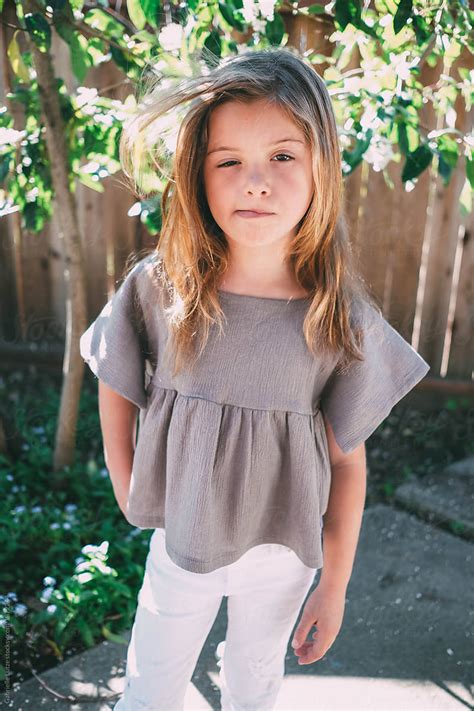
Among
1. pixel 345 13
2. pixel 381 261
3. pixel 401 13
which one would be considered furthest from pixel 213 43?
pixel 381 261

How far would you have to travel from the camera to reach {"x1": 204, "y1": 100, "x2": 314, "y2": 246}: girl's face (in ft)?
4.12

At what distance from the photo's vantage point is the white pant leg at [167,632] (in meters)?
1.44

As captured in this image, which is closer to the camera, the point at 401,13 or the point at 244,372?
the point at 244,372

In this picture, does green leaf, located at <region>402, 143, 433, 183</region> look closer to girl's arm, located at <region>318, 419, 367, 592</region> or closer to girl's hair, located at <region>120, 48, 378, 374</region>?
girl's hair, located at <region>120, 48, 378, 374</region>

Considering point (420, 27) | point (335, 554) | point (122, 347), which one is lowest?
point (335, 554)

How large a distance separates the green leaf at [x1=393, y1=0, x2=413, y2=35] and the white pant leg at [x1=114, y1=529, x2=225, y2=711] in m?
1.30

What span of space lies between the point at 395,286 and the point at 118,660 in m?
2.39

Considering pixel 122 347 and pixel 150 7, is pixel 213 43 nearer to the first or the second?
pixel 150 7

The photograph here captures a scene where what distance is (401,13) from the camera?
1.61 m

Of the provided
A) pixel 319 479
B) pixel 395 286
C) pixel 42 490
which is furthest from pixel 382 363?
pixel 395 286

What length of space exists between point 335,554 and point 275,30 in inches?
54.3

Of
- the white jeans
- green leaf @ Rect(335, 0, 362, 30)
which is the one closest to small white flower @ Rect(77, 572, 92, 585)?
the white jeans

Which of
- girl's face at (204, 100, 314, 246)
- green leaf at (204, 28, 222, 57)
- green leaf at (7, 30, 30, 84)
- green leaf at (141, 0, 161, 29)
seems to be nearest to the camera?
girl's face at (204, 100, 314, 246)

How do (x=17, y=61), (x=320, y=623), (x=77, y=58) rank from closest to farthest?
(x=320, y=623)
(x=77, y=58)
(x=17, y=61)
